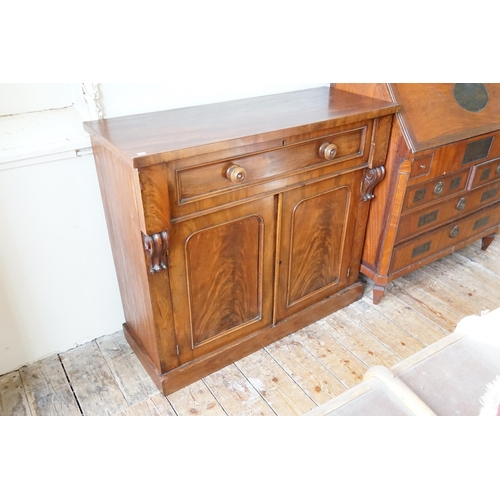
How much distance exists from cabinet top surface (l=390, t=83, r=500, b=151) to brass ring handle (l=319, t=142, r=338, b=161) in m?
0.37

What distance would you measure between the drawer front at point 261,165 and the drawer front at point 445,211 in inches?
18.4

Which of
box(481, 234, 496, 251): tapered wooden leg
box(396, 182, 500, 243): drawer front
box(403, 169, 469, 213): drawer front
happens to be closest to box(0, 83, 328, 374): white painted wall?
box(403, 169, 469, 213): drawer front

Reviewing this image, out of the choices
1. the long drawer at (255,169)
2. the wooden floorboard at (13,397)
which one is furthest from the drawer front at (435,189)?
the wooden floorboard at (13,397)

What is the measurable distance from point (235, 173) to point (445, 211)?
127 centimetres

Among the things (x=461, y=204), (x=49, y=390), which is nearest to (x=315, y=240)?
(x=461, y=204)

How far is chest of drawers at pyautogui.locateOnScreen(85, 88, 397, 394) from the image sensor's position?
1.32 m

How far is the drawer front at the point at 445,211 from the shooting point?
6.57 feet

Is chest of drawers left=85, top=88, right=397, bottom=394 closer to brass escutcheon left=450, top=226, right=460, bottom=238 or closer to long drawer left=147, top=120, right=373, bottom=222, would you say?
long drawer left=147, top=120, right=373, bottom=222

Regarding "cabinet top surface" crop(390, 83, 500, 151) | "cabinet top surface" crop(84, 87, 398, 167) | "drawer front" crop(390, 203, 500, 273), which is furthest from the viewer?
"drawer front" crop(390, 203, 500, 273)

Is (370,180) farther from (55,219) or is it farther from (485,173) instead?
(55,219)

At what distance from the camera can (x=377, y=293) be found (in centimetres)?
217
